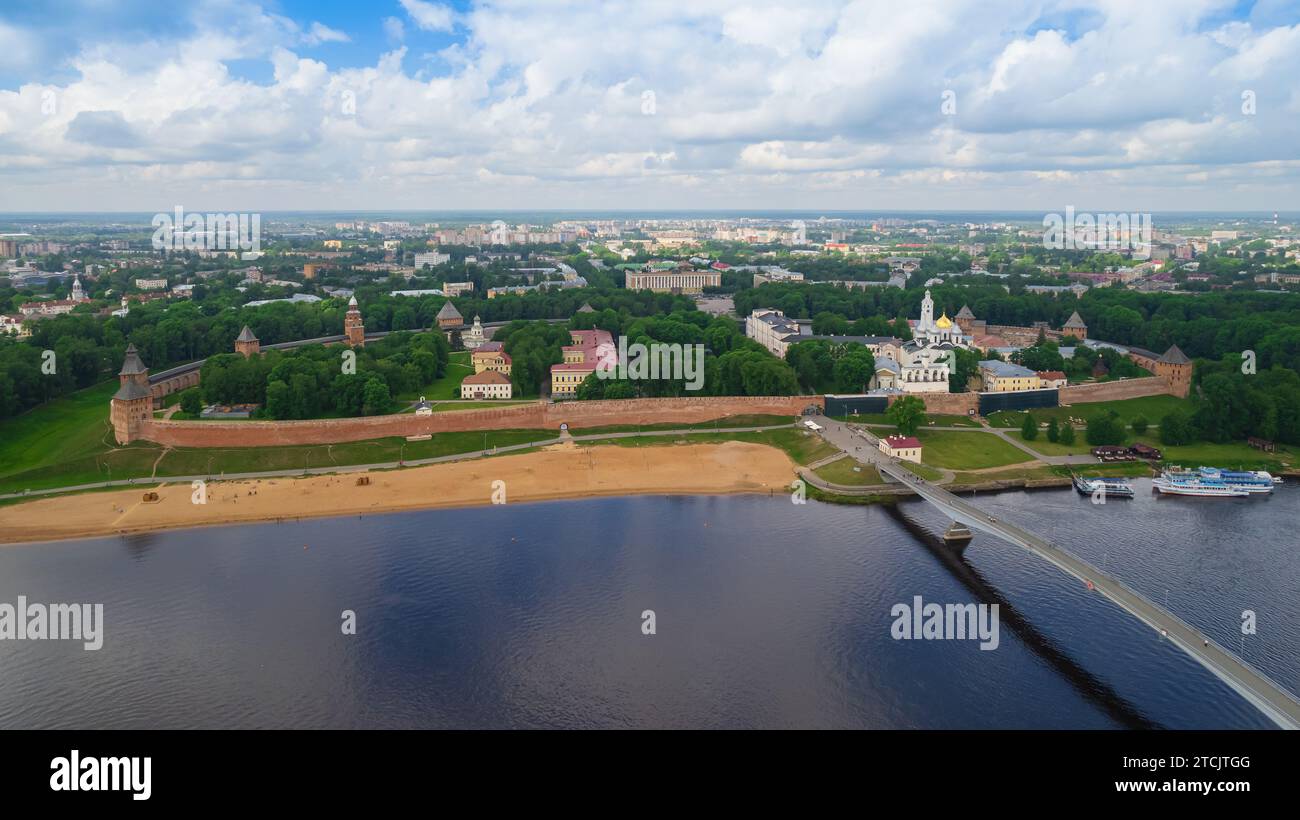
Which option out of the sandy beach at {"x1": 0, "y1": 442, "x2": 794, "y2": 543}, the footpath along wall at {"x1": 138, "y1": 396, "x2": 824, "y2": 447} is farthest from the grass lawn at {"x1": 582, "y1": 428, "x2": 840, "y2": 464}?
the footpath along wall at {"x1": 138, "y1": 396, "x2": 824, "y2": 447}

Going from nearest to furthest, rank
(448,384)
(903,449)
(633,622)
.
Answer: (633,622) < (903,449) < (448,384)

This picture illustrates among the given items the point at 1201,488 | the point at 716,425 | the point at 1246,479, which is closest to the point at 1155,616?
the point at 1201,488

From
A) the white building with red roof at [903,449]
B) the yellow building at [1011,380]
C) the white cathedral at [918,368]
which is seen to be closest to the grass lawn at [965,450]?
the white building with red roof at [903,449]

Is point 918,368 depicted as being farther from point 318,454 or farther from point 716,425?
point 318,454

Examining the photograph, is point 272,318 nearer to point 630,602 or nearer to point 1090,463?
point 630,602

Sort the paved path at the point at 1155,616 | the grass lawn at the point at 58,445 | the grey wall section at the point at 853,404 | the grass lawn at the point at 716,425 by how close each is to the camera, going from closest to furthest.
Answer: the paved path at the point at 1155,616, the grass lawn at the point at 58,445, the grass lawn at the point at 716,425, the grey wall section at the point at 853,404

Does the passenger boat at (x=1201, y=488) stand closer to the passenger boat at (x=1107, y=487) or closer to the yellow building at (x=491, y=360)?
the passenger boat at (x=1107, y=487)

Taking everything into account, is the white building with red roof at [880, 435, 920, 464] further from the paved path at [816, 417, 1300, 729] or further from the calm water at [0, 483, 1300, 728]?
the calm water at [0, 483, 1300, 728]
